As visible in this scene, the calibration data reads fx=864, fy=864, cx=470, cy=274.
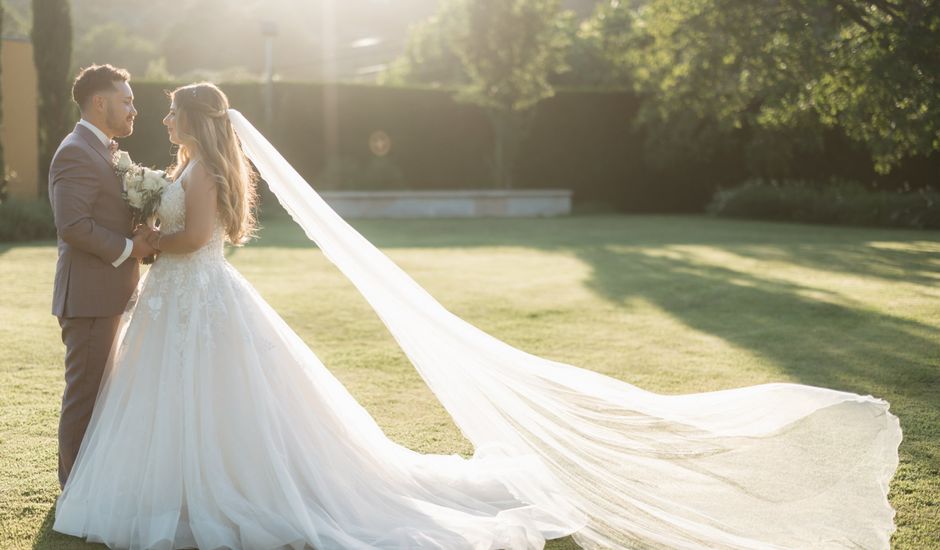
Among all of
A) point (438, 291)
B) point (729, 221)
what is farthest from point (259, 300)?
point (729, 221)

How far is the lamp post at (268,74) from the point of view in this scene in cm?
2039

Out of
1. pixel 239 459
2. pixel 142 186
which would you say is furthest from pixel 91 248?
pixel 239 459

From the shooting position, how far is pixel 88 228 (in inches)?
155

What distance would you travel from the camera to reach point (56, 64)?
17953 mm

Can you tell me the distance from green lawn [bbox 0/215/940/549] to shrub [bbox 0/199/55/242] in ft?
2.77

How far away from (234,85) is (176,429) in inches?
791

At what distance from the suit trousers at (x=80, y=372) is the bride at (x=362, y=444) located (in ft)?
0.40

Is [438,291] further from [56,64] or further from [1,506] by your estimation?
[56,64]

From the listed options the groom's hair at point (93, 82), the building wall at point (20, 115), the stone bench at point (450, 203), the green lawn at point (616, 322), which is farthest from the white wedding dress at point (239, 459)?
the building wall at point (20, 115)

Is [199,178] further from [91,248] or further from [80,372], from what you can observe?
[80,372]

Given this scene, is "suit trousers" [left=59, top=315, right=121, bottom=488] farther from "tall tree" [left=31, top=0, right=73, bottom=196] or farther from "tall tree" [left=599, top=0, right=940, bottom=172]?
"tall tree" [left=31, top=0, right=73, bottom=196]

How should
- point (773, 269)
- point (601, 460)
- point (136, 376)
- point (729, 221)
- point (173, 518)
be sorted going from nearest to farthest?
point (173, 518), point (136, 376), point (601, 460), point (773, 269), point (729, 221)

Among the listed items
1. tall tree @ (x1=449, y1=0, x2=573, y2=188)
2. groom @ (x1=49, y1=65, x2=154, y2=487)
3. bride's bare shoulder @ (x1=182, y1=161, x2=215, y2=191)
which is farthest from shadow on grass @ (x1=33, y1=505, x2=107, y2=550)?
tall tree @ (x1=449, y1=0, x2=573, y2=188)

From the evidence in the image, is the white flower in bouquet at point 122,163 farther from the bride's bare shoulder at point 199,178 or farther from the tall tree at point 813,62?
the tall tree at point 813,62
